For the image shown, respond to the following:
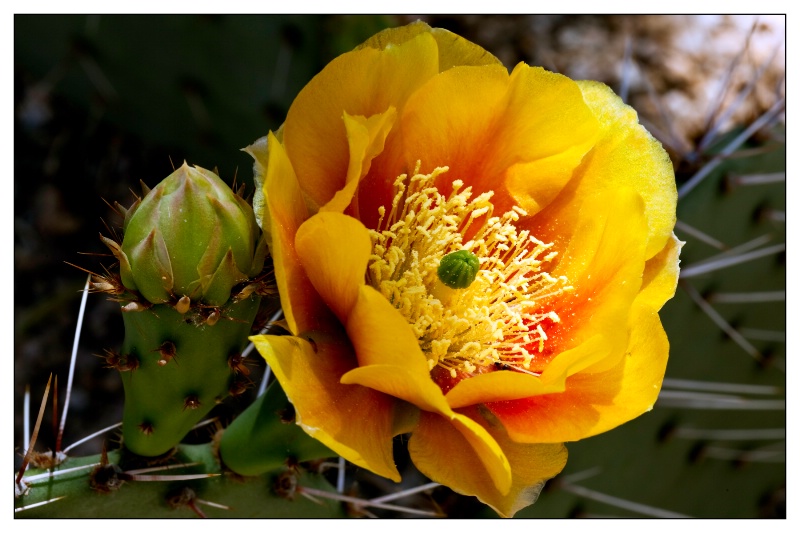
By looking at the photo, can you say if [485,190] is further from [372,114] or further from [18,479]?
[18,479]

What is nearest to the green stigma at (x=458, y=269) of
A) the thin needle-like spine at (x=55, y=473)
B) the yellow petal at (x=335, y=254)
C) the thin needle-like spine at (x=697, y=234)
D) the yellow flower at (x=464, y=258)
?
the yellow flower at (x=464, y=258)

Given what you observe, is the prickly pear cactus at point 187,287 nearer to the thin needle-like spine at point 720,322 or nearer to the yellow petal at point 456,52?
the yellow petal at point 456,52

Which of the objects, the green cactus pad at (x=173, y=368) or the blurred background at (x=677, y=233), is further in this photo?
the blurred background at (x=677, y=233)

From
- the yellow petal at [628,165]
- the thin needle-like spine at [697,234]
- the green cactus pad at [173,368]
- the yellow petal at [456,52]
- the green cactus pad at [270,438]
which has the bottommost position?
the green cactus pad at [270,438]

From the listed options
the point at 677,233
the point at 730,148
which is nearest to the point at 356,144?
the point at 677,233

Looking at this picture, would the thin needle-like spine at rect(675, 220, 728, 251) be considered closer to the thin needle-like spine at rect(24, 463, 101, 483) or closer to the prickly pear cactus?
the prickly pear cactus

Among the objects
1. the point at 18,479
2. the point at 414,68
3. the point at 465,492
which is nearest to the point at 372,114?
the point at 414,68

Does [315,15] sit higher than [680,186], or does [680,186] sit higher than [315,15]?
[315,15]

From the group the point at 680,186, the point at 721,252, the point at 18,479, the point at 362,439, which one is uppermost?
the point at 680,186

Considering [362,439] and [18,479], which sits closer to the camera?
[362,439]
